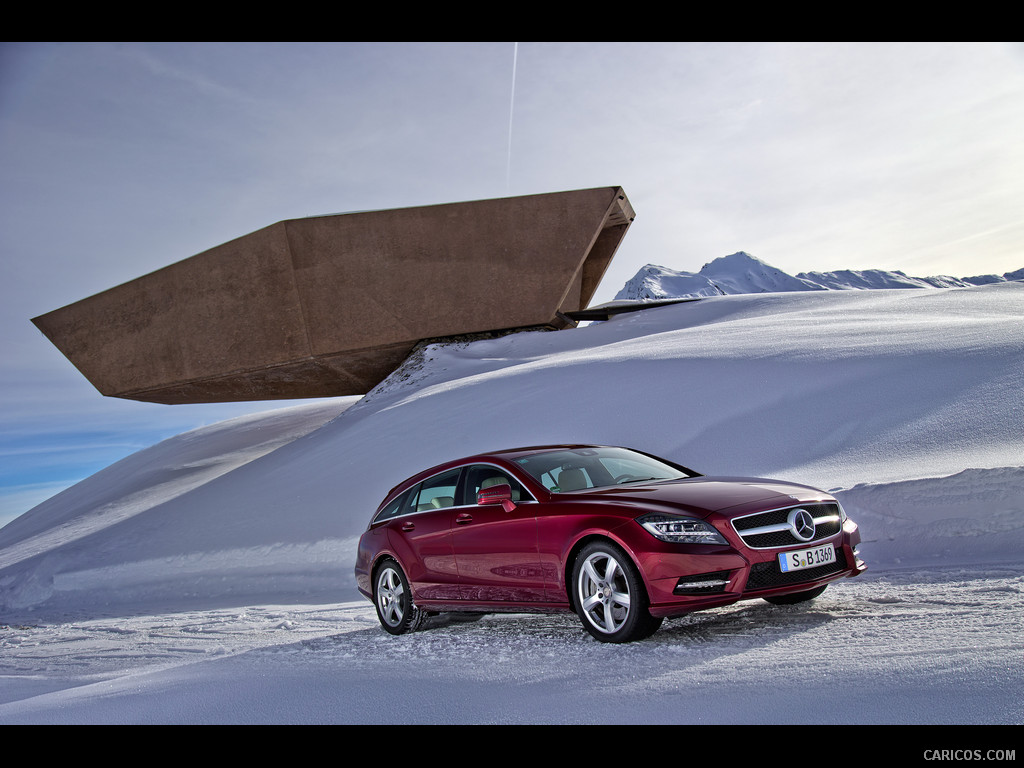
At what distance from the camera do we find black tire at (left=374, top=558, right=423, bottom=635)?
6.90 meters

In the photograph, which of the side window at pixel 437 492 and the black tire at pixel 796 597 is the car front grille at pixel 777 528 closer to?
the black tire at pixel 796 597

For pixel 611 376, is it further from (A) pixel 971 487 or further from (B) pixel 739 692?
(B) pixel 739 692

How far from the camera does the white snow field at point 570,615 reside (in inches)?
159

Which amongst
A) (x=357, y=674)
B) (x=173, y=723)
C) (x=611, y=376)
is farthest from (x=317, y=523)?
(x=173, y=723)

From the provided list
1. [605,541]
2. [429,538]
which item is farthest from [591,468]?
[429,538]

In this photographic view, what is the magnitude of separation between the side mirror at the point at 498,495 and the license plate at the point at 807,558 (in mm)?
1903

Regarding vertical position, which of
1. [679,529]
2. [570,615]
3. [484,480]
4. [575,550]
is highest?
[484,480]

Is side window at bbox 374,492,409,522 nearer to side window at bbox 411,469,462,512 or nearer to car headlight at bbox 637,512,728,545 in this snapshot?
side window at bbox 411,469,462,512

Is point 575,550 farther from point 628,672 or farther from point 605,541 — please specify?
point 628,672

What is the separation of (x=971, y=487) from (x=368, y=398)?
19.4 metres

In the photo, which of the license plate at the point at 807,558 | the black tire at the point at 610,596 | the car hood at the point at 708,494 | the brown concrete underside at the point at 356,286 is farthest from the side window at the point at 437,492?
the brown concrete underside at the point at 356,286

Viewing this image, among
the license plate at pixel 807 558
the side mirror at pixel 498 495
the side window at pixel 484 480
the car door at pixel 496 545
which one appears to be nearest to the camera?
the license plate at pixel 807 558

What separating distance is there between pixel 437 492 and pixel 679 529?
2.63m

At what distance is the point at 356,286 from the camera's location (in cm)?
2753
